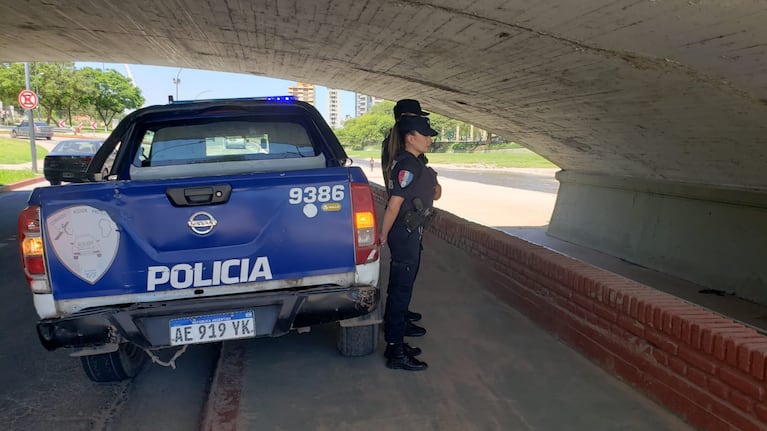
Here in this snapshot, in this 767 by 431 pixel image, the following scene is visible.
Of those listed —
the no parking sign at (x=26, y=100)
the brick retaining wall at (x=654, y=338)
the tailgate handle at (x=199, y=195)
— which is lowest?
the brick retaining wall at (x=654, y=338)

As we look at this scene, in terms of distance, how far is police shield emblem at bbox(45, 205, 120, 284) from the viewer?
2850 millimetres

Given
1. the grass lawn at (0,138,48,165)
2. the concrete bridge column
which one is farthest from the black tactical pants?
the grass lawn at (0,138,48,165)

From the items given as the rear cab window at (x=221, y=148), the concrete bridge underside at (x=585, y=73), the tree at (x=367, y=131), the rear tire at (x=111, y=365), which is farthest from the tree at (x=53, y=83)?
the rear tire at (x=111, y=365)

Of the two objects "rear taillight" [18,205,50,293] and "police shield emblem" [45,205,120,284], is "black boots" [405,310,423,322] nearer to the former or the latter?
"police shield emblem" [45,205,120,284]

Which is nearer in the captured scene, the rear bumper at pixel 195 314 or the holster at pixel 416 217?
the rear bumper at pixel 195 314

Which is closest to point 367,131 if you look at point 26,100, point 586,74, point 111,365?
point 26,100

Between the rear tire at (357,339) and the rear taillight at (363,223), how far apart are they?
89 centimetres

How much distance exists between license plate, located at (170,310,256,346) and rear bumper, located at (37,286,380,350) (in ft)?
0.11

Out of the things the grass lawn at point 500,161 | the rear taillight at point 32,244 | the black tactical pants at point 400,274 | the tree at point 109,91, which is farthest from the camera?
the tree at point 109,91

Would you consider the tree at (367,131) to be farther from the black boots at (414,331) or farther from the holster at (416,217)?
the holster at (416,217)

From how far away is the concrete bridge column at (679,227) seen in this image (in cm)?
774

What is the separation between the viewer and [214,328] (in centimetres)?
312

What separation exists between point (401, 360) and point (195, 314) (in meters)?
1.49

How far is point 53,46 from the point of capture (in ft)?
46.4
